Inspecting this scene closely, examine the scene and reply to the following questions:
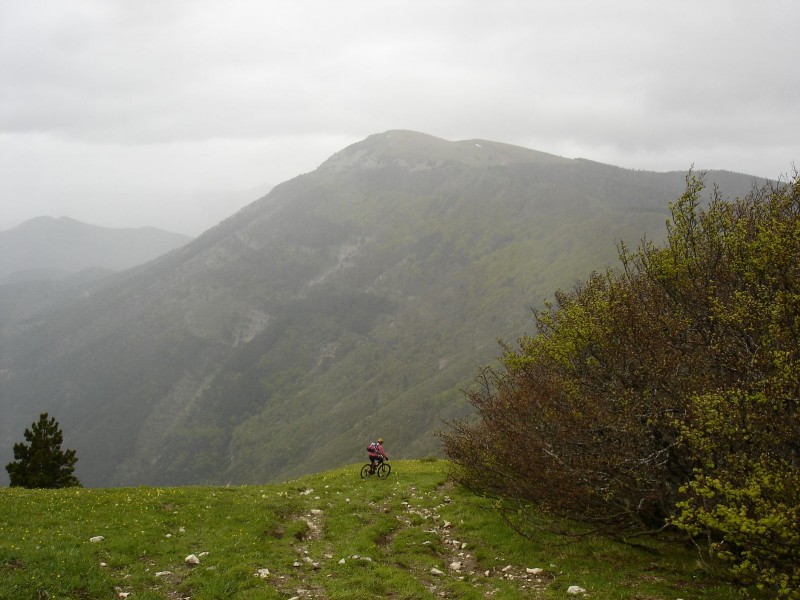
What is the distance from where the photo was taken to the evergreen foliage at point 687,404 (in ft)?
36.1

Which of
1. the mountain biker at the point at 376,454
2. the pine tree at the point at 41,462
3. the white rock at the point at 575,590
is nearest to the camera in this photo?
the white rock at the point at 575,590

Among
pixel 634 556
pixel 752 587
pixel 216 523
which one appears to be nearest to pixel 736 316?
pixel 752 587

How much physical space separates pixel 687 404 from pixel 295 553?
13565mm

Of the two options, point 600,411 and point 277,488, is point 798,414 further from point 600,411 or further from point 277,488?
point 277,488

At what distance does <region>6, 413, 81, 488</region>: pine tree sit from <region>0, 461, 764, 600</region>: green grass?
37.1ft

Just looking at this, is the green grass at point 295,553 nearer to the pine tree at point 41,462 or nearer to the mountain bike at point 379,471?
the mountain bike at point 379,471

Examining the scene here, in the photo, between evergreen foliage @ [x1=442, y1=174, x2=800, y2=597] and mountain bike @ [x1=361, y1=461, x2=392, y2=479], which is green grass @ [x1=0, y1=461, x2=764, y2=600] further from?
mountain bike @ [x1=361, y1=461, x2=392, y2=479]

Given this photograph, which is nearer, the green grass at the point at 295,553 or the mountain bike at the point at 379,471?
the green grass at the point at 295,553

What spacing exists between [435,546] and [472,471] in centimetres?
606

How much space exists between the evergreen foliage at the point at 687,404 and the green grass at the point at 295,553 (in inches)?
65.4

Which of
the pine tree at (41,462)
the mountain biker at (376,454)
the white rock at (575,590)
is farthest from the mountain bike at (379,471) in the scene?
the white rock at (575,590)

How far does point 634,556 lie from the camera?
651 inches

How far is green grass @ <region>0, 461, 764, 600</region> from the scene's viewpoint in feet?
47.5

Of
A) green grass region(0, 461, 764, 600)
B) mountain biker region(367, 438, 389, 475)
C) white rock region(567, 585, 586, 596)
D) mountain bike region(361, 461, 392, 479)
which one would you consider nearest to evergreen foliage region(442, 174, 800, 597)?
green grass region(0, 461, 764, 600)
